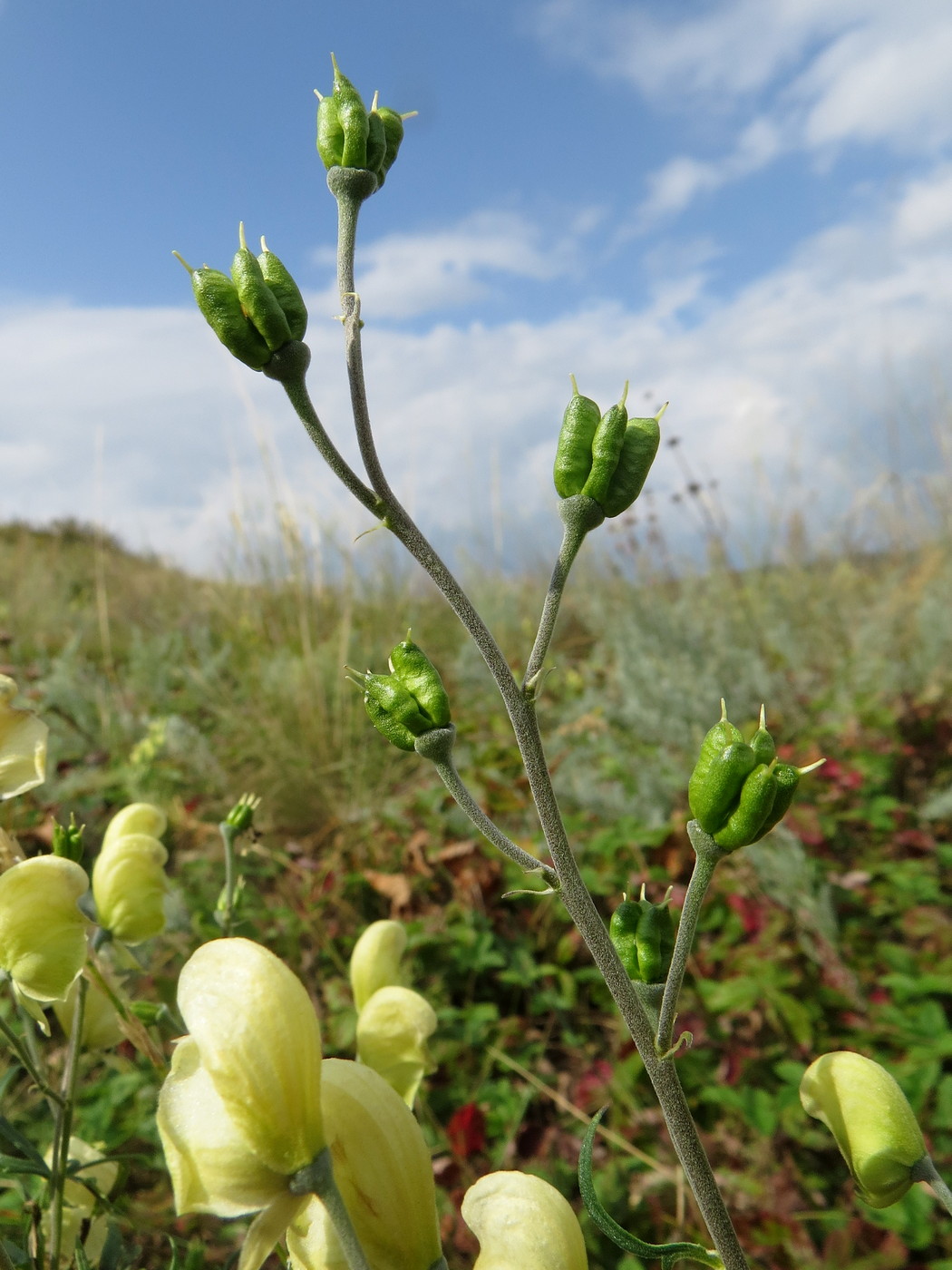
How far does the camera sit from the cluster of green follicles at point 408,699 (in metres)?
0.51

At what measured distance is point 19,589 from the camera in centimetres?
759

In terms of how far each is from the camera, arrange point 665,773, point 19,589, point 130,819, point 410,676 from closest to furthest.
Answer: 1. point 410,676
2. point 130,819
3. point 665,773
4. point 19,589

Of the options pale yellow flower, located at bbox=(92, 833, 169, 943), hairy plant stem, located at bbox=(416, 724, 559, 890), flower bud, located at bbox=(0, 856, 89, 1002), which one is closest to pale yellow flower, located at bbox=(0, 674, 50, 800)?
flower bud, located at bbox=(0, 856, 89, 1002)

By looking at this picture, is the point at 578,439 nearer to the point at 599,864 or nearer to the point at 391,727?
the point at 391,727

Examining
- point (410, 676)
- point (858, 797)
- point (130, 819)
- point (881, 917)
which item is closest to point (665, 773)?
point (858, 797)

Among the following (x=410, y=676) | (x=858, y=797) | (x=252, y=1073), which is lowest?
(x=858, y=797)

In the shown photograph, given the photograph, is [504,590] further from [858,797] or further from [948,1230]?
[948,1230]

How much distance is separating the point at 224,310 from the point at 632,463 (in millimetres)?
248

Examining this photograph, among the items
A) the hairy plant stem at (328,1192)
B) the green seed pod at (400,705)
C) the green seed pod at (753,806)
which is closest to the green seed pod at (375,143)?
the green seed pod at (400,705)

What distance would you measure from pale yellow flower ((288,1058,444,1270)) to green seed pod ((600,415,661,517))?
350 millimetres

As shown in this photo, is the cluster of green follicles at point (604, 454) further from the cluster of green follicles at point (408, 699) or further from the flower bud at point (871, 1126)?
the flower bud at point (871, 1126)

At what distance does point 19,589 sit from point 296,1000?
26.7ft

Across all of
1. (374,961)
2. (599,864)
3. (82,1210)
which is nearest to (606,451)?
(374,961)

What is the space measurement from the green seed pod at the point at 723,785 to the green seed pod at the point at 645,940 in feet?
0.18
